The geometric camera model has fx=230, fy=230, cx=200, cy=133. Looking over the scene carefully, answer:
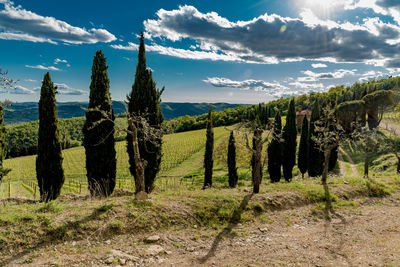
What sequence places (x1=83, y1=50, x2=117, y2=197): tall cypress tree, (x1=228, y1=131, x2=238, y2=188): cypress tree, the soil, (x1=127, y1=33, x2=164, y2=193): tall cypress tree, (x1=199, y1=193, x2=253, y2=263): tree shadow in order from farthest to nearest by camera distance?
1. (x1=228, y1=131, x2=238, y2=188): cypress tree
2. (x1=127, y1=33, x2=164, y2=193): tall cypress tree
3. (x1=83, y1=50, x2=117, y2=197): tall cypress tree
4. (x1=199, y1=193, x2=253, y2=263): tree shadow
5. the soil

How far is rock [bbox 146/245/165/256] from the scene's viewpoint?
8.05 meters

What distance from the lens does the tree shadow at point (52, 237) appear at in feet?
23.7

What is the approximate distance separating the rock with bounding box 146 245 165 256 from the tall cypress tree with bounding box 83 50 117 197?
12506 mm

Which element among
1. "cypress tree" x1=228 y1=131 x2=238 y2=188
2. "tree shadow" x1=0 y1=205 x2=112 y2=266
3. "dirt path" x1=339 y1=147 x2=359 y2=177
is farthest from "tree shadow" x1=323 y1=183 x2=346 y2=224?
"cypress tree" x1=228 y1=131 x2=238 y2=188

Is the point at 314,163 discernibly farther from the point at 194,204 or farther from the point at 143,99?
the point at 194,204

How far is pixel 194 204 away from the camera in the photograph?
36.2 ft

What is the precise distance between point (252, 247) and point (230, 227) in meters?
1.57

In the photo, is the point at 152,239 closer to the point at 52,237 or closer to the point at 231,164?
the point at 52,237

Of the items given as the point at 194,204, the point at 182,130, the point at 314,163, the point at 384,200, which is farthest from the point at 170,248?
the point at 182,130

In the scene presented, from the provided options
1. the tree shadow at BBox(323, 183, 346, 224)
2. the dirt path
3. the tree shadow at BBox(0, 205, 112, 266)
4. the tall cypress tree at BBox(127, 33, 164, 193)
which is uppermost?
the tall cypress tree at BBox(127, 33, 164, 193)

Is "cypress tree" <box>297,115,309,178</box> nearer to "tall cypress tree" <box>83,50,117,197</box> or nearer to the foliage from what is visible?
the foliage

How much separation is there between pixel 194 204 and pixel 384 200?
1316cm

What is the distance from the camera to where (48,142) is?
1919 centimetres

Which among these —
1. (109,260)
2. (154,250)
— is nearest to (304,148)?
(154,250)
